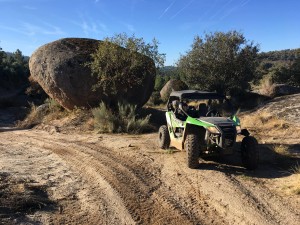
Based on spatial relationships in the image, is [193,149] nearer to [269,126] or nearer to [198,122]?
[198,122]

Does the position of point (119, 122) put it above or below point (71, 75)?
below

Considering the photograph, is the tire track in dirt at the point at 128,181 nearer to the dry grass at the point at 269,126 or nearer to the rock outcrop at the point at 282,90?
the dry grass at the point at 269,126

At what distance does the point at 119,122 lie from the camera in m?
13.5

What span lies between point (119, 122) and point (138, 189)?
7191 millimetres

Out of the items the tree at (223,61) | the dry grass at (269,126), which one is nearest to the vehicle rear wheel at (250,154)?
the dry grass at (269,126)

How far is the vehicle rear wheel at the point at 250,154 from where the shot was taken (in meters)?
7.59

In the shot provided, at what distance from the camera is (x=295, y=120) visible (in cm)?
1246

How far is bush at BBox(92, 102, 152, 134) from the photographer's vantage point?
1320cm

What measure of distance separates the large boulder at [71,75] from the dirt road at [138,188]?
5.01 meters

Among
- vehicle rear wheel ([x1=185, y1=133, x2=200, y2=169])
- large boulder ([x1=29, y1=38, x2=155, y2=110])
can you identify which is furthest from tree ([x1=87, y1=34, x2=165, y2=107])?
vehicle rear wheel ([x1=185, y1=133, x2=200, y2=169])

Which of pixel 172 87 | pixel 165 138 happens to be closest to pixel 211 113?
pixel 165 138

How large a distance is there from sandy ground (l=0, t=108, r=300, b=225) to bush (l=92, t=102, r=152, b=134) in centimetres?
321

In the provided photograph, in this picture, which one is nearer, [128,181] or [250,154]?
[128,181]

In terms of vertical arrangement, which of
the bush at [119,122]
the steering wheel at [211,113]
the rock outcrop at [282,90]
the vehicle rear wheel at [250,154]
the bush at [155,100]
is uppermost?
the rock outcrop at [282,90]
